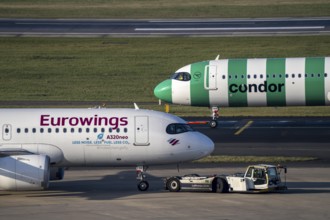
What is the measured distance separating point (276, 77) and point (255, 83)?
1.40 m

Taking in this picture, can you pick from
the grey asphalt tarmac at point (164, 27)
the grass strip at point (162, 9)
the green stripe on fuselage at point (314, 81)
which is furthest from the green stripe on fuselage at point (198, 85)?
the grass strip at point (162, 9)

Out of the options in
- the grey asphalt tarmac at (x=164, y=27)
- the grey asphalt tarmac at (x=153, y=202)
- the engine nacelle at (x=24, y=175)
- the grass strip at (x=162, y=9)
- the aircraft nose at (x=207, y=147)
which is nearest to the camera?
the grey asphalt tarmac at (x=153, y=202)

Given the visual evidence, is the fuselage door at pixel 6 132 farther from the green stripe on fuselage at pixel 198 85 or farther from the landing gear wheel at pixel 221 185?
the green stripe on fuselage at pixel 198 85

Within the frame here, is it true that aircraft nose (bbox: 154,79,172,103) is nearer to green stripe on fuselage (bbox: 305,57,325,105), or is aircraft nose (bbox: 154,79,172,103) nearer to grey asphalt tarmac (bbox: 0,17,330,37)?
green stripe on fuselage (bbox: 305,57,325,105)

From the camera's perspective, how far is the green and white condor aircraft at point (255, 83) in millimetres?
58500

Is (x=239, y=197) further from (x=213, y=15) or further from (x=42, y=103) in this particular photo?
(x=213, y=15)

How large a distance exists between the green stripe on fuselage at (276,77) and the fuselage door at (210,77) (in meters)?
3.40

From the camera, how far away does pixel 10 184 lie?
37.4 metres

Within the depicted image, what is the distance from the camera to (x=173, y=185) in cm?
3928

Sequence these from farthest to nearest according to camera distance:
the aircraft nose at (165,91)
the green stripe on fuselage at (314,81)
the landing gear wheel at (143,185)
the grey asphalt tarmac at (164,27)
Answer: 1. the grey asphalt tarmac at (164,27)
2. the aircraft nose at (165,91)
3. the green stripe on fuselage at (314,81)
4. the landing gear wheel at (143,185)

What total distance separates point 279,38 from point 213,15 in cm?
1732

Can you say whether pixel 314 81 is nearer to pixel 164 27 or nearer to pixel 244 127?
pixel 244 127

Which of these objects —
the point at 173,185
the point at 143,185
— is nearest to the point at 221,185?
the point at 173,185

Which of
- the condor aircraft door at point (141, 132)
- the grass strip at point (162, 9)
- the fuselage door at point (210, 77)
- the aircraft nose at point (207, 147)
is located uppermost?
the grass strip at point (162, 9)
